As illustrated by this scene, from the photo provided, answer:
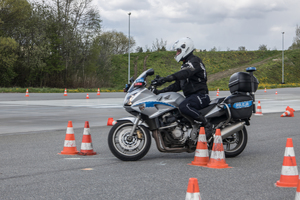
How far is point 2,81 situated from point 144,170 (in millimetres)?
45552

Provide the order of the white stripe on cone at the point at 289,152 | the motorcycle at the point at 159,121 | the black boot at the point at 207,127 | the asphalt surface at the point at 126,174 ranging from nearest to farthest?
1. the asphalt surface at the point at 126,174
2. the white stripe on cone at the point at 289,152
3. the motorcycle at the point at 159,121
4. the black boot at the point at 207,127

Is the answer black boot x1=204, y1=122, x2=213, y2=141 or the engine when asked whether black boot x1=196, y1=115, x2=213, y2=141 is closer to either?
black boot x1=204, y1=122, x2=213, y2=141

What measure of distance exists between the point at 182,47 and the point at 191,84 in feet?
2.18

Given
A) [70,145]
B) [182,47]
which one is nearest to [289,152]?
[182,47]

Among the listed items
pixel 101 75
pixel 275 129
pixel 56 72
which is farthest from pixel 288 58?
pixel 275 129

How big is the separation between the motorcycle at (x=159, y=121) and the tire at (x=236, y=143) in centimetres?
26

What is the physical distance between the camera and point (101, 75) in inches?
2394

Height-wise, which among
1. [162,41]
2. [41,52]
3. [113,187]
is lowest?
[113,187]

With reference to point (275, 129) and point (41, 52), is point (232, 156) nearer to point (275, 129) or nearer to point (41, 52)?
point (275, 129)

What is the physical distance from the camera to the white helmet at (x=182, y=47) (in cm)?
723

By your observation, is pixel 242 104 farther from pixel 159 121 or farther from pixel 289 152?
pixel 289 152

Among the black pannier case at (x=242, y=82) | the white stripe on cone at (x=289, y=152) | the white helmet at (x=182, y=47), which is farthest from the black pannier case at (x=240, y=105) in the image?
the white stripe on cone at (x=289, y=152)

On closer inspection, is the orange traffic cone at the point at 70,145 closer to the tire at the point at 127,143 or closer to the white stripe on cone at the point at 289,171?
the tire at the point at 127,143

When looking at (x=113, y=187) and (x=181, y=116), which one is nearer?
(x=113, y=187)
